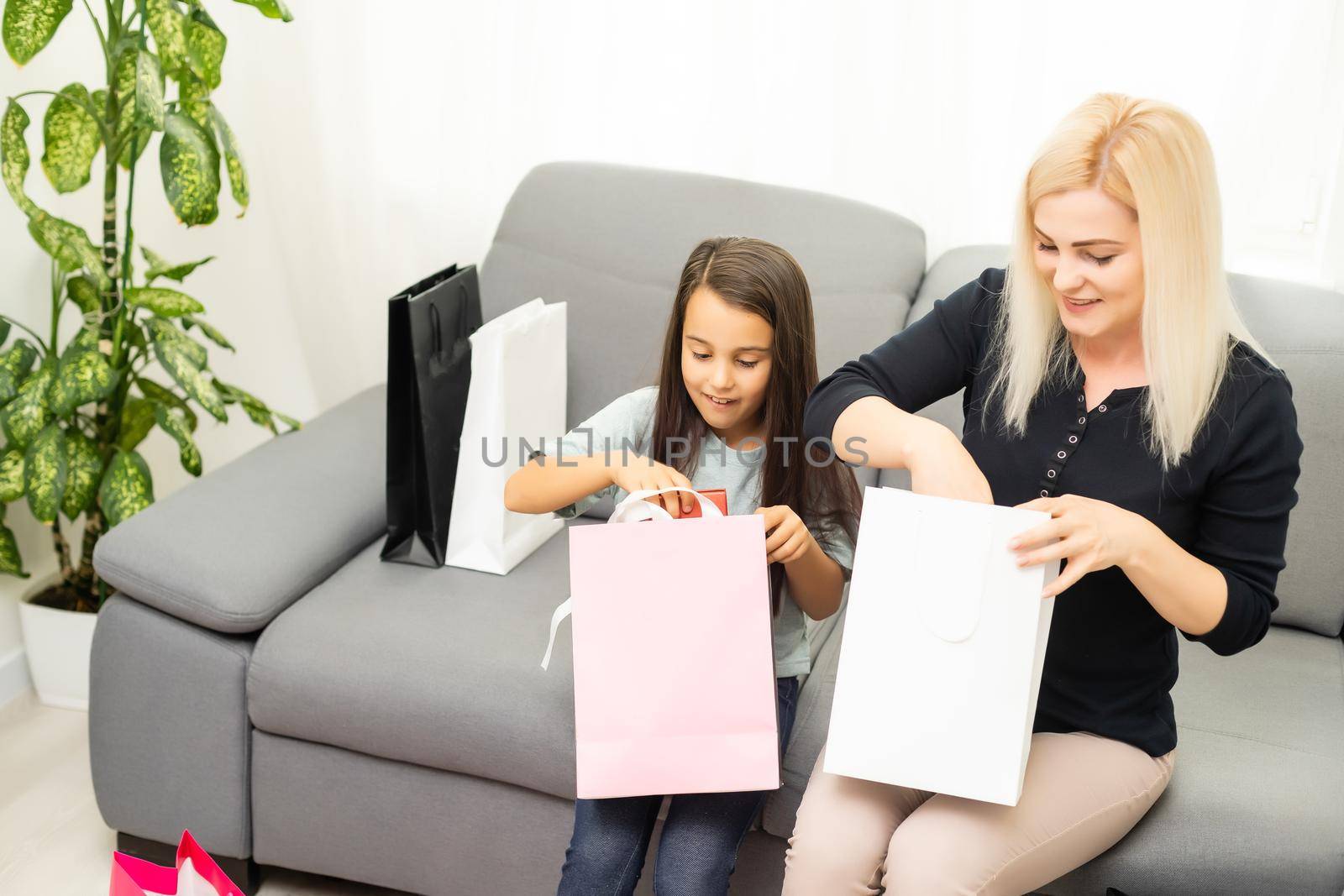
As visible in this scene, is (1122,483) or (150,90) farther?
(150,90)

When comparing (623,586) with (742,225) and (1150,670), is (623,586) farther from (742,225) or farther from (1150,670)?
(742,225)

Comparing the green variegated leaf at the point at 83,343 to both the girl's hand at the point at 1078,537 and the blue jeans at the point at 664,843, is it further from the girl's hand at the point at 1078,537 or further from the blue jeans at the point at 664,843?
the girl's hand at the point at 1078,537

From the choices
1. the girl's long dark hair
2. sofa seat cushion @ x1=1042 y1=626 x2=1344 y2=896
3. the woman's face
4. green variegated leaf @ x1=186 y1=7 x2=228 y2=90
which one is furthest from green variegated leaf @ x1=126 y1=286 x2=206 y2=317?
sofa seat cushion @ x1=1042 y1=626 x2=1344 y2=896

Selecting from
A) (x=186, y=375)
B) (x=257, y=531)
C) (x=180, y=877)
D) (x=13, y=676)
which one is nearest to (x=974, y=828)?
(x=180, y=877)

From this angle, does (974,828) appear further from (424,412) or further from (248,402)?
(248,402)

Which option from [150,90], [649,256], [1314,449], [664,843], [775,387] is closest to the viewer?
[664,843]

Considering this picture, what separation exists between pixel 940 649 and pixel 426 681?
26.7 inches

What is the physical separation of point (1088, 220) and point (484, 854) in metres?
1.06

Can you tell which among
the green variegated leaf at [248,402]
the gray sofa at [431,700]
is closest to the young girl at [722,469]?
the gray sofa at [431,700]

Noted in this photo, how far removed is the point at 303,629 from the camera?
5.20ft

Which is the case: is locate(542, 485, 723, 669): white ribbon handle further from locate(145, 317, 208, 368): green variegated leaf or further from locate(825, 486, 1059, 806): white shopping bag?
locate(145, 317, 208, 368): green variegated leaf

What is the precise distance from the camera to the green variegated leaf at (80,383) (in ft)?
6.05

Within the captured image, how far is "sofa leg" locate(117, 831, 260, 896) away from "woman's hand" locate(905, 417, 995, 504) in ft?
3.58

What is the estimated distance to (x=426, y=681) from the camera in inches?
59.4
